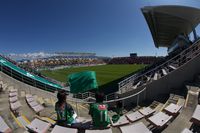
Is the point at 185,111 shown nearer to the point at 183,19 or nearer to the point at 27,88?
the point at 27,88

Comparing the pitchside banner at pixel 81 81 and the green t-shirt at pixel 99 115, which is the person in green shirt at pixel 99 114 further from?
the pitchside banner at pixel 81 81

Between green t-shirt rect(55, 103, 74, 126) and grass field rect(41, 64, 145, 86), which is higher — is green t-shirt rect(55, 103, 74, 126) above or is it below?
above

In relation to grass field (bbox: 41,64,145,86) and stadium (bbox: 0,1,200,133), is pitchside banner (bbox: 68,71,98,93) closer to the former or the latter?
stadium (bbox: 0,1,200,133)

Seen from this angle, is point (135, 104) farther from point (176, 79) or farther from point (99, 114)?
point (99, 114)

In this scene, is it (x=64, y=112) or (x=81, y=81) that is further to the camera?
(x=81, y=81)

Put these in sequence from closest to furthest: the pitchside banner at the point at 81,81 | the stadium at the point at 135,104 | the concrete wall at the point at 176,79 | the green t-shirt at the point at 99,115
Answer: the green t-shirt at the point at 99,115
the stadium at the point at 135,104
the concrete wall at the point at 176,79
the pitchside banner at the point at 81,81

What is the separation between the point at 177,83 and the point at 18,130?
29.7ft

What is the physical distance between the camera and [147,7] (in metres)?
18.8

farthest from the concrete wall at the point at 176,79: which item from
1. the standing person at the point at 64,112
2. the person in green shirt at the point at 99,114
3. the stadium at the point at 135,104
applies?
the standing person at the point at 64,112

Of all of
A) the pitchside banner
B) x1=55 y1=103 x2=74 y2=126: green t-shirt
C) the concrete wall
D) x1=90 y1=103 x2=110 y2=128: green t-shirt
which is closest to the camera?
x1=90 y1=103 x2=110 y2=128: green t-shirt

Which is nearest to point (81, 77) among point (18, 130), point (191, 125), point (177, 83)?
point (18, 130)

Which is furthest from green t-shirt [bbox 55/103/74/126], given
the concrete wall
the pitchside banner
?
the concrete wall

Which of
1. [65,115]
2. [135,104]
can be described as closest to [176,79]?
[135,104]

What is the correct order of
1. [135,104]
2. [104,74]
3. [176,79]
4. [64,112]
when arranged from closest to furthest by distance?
[64,112], [176,79], [135,104], [104,74]
